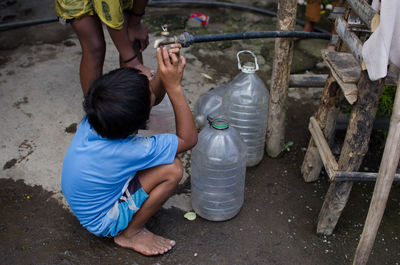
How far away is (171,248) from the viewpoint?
2303 millimetres

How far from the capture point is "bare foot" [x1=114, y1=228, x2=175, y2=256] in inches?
88.0

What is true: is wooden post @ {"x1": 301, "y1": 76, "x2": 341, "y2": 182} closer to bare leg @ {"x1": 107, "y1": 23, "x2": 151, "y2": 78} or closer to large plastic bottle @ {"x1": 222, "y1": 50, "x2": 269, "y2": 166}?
large plastic bottle @ {"x1": 222, "y1": 50, "x2": 269, "y2": 166}

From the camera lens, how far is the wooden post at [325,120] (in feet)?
8.30

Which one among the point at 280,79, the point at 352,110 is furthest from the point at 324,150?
the point at 280,79

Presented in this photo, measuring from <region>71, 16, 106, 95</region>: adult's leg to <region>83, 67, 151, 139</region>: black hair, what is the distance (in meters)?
0.99

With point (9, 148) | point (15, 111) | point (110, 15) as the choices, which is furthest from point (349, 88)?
point (15, 111)

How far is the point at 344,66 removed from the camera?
2209mm

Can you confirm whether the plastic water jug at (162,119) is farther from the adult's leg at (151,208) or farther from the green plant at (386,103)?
the green plant at (386,103)

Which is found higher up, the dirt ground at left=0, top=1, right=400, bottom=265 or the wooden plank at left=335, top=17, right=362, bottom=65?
the wooden plank at left=335, top=17, right=362, bottom=65

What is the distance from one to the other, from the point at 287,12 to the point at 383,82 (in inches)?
37.8

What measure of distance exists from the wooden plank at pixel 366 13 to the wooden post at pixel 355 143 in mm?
251

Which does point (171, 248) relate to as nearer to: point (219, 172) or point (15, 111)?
point (219, 172)

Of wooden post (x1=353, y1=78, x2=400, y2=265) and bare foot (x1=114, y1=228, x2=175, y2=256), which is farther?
bare foot (x1=114, y1=228, x2=175, y2=256)

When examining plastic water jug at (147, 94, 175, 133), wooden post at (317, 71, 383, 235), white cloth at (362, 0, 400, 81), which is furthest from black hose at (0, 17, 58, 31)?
white cloth at (362, 0, 400, 81)
